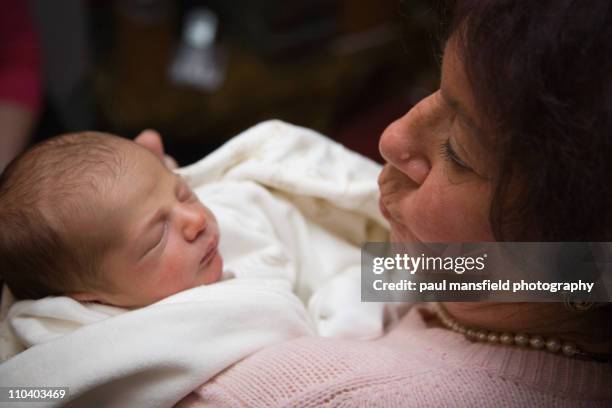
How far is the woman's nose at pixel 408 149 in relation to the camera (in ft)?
2.63

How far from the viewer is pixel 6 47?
153 cm

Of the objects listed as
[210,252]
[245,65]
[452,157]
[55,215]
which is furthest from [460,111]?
[245,65]

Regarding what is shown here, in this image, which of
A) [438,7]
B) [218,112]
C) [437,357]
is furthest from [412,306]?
[218,112]

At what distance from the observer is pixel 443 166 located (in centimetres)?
76

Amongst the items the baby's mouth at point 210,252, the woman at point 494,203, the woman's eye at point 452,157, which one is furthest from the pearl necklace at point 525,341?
the baby's mouth at point 210,252

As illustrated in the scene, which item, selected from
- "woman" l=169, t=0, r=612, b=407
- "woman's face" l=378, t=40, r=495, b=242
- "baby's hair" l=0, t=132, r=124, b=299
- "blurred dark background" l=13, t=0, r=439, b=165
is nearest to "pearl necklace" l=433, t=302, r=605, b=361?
"woman" l=169, t=0, r=612, b=407

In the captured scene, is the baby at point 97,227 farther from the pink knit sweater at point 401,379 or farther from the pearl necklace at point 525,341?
the pearl necklace at point 525,341

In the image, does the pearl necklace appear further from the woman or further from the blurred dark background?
the blurred dark background

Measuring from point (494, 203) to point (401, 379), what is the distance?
26 centimetres

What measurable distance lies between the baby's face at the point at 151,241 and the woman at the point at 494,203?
17 cm

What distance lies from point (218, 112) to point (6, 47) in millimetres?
949

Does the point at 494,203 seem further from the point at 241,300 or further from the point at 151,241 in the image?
the point at 151,241

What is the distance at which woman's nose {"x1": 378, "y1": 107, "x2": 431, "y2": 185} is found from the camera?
2.63ft

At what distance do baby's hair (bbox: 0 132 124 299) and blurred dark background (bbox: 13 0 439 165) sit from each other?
3.94 ft
